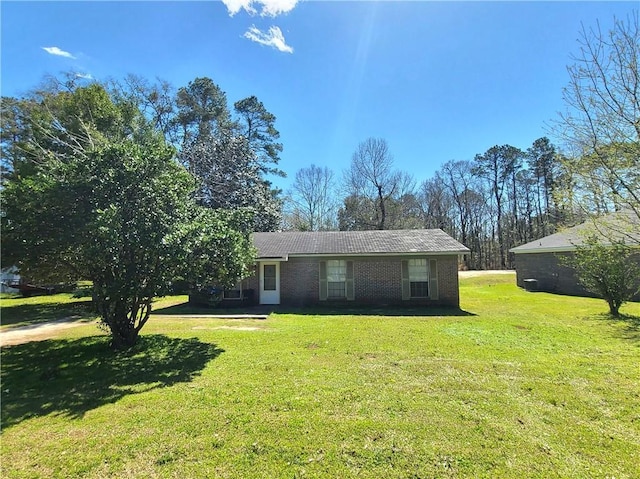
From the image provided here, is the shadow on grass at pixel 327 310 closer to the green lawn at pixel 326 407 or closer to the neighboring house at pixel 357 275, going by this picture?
the neighboring house at pixel 357 275

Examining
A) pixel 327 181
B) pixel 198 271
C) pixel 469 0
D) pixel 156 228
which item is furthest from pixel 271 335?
pixel 327 181

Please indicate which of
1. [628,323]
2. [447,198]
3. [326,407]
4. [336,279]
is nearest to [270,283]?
[336,279]

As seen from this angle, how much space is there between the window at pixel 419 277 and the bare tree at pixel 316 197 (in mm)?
22400

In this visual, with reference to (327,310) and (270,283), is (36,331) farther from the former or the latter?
(327,310)

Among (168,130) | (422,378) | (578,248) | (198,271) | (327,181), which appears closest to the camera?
(422,378)

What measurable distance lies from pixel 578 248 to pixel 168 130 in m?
29.7

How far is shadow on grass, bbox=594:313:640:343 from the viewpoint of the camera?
29.5ft

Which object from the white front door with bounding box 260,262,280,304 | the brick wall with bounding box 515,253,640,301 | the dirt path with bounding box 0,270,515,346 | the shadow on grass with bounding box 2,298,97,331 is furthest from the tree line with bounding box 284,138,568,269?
the dirt path with bounding box 0,270,515,346

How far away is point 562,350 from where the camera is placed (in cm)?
750

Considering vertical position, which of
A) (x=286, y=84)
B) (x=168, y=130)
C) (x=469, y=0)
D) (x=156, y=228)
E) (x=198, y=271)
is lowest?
(x=198, y=271)

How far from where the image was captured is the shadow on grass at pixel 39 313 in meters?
12.1

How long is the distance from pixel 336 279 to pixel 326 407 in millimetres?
10768

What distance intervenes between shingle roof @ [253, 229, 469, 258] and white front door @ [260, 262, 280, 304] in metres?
0.71

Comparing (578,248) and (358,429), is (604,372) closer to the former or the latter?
(358,429)
